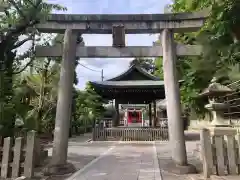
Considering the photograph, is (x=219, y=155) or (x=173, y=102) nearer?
(x=219, y=155)

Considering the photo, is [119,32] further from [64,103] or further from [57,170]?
[57,170]

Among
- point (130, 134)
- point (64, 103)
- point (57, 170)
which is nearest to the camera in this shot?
point (57, 170)

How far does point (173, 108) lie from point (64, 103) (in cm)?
362

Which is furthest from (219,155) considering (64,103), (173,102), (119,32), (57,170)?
(119,32)

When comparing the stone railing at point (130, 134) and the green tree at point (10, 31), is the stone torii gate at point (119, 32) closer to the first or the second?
the green tree at point (10, 31)

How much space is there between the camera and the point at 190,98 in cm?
2058

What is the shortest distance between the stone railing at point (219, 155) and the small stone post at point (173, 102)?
4.60ft

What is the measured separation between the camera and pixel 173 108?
861 centimetres

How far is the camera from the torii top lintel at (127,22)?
9211mm

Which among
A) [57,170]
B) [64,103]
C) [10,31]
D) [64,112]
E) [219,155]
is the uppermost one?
[10,31]

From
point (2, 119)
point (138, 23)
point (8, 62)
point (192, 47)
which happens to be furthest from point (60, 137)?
point (192, 47)

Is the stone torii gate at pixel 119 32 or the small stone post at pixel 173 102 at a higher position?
the stone torii gate at pixel 119 32

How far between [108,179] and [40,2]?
6.07m

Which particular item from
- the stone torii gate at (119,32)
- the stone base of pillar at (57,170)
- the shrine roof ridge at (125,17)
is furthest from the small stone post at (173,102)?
the stone base of pillar at (57,170)
